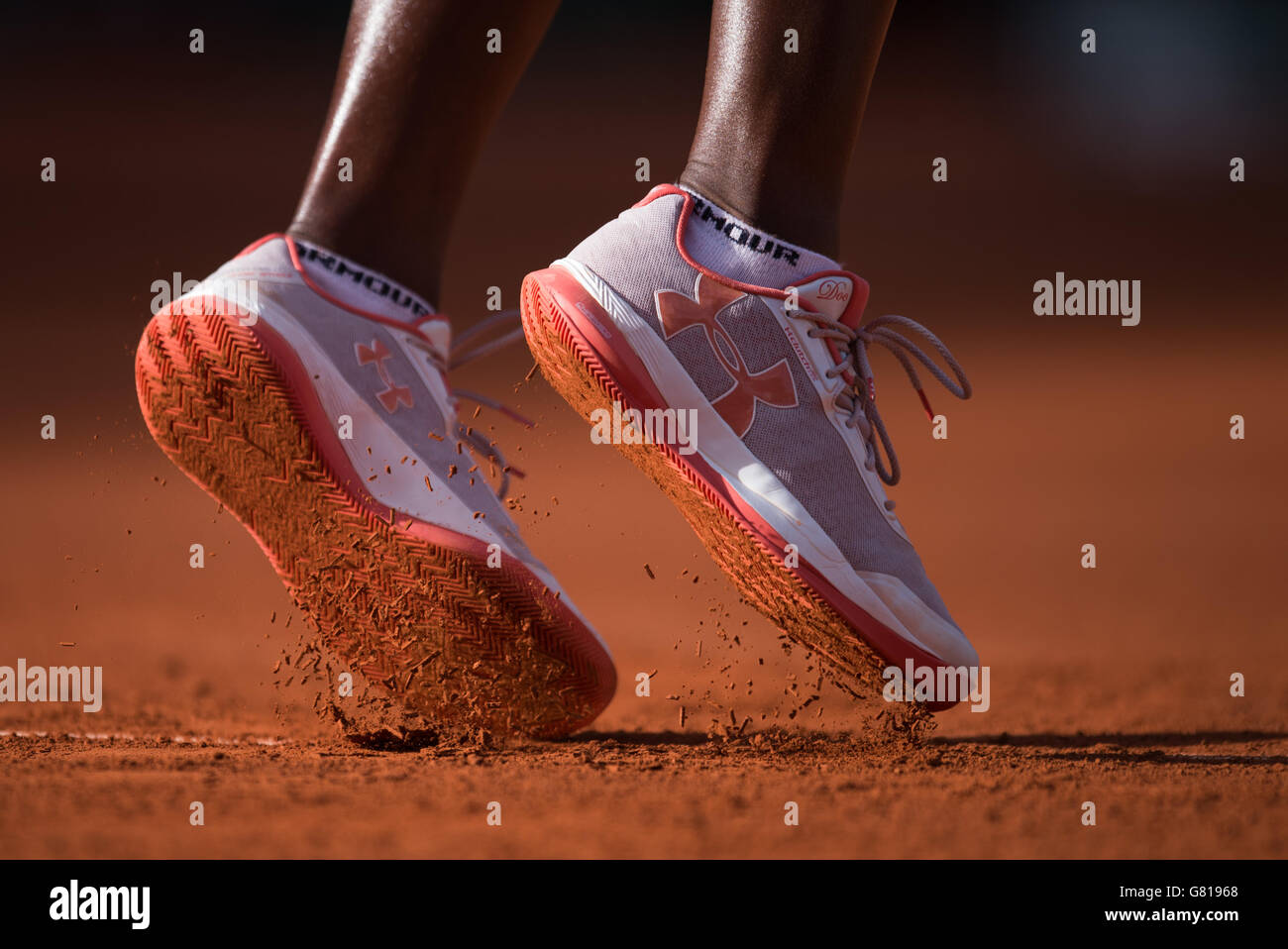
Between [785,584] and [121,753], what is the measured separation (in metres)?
0.38

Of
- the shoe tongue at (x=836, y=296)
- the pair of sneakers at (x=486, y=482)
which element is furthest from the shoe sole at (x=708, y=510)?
the shoe tongue at (x=836, y=296)

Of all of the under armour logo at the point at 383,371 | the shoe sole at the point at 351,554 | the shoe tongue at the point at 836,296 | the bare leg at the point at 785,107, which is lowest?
the shoe sole at the point at 351,554

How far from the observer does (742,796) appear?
0.58 metres

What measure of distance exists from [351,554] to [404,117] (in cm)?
23

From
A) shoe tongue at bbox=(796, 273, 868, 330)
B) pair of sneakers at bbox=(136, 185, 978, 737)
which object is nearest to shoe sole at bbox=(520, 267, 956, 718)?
pair of sneakers at bbox=(136, 185, 978, 737)

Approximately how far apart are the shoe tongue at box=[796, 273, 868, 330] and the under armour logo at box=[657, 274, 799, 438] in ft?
0.12

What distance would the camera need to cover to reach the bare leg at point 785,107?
0.64 metres

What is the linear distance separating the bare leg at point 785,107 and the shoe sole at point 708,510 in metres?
0.10

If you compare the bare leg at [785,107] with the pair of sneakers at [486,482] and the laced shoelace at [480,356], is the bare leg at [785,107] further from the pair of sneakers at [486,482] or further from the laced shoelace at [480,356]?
the laced shoelace at [480,356]

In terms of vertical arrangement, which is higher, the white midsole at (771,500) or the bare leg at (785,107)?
the bare leg at (785,107)

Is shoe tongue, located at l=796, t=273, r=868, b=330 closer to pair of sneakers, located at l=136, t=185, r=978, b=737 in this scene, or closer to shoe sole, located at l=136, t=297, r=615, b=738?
pair of sneakers, located at l=136, t=185, r=978, b=737

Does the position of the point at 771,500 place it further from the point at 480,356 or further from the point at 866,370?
the point at 480,356

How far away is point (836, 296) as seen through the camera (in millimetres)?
696

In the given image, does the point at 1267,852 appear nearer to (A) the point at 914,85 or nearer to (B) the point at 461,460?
(B) the point at 461,460
